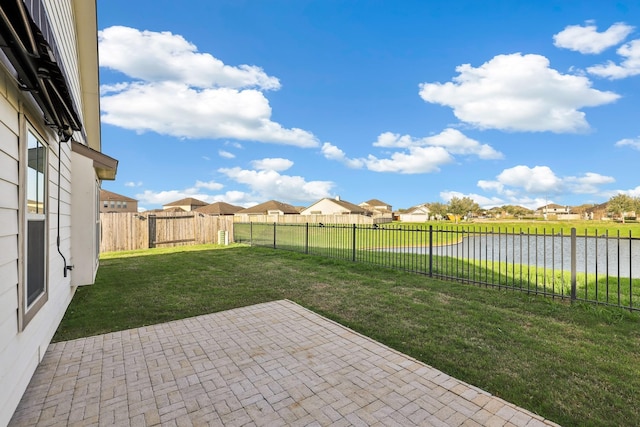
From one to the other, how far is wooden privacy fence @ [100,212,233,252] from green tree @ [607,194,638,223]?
5642 cm

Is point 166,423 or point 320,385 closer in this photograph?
point 166,423

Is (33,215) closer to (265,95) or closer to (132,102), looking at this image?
(132,102)

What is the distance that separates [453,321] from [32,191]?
5.29 meters

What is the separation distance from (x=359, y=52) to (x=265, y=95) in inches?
251

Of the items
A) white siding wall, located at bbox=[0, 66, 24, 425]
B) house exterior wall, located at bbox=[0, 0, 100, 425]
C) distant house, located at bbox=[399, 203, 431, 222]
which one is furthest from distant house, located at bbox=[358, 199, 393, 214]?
white siding wall, located at bbox=[0, 66, 24, 425]

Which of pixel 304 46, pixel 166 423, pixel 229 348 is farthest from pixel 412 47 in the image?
pixel 166 423

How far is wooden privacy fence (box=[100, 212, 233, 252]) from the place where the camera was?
549 inches

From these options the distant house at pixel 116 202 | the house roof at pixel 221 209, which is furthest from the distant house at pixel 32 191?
the house roof at pixel 221 209

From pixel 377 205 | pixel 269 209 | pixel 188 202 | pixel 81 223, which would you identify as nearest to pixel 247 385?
pixel 81 223

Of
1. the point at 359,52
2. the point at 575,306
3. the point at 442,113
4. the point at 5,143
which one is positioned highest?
the point at 359,52

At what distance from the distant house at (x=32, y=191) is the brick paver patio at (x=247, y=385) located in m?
0.38

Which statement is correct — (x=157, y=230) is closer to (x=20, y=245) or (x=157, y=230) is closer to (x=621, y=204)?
(x=20, y=245)

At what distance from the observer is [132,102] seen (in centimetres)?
1369

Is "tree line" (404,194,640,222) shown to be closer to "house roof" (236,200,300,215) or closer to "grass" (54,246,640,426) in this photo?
"house roof" (236,200,300,215)
